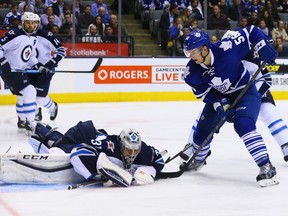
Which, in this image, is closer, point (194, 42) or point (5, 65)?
point (194, 42)

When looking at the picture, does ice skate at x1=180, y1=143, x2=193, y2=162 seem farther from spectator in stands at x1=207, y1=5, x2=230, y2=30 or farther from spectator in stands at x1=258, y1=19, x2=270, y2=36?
spectator in stands at x1=258, y1=19, x2=270, y2=36

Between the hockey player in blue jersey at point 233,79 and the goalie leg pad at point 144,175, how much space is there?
62 centimetres

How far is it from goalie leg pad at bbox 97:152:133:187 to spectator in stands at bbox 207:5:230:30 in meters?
7.29

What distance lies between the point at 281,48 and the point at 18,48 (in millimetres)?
5040

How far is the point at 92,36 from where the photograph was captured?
37.0 ft

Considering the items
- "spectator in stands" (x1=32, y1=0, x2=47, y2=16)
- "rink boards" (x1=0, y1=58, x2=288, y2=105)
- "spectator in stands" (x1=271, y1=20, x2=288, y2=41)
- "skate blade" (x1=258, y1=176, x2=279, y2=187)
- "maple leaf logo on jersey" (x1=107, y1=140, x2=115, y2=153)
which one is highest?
"maple leaf logo on jersey" (x1=107, y1=140, x2=115, y2=153)

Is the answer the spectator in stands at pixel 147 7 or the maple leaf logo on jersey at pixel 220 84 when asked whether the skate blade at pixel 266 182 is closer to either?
the maple leaf logo on jersey at pixel 220 84

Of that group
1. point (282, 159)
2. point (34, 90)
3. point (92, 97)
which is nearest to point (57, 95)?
point (92, 97)

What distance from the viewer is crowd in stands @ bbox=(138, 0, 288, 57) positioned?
11.9 meters

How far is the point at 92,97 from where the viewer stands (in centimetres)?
1106

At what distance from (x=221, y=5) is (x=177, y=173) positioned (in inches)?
293

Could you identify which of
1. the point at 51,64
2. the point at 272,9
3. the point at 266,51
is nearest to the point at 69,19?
the point at 51,64

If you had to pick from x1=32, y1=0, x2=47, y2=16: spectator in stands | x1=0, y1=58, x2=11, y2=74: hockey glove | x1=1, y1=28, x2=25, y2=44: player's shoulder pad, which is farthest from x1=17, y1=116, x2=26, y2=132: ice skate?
x1=32, y1=0, x2=47, y2=16: spectator in stands

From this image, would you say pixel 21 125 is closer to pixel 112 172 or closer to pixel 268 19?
pixel 112 172
